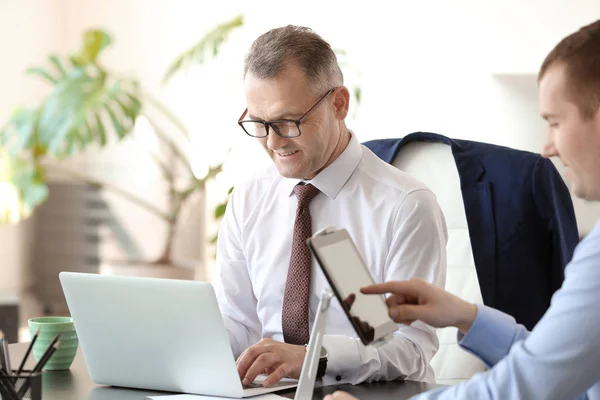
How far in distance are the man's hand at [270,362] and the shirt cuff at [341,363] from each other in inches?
2.3

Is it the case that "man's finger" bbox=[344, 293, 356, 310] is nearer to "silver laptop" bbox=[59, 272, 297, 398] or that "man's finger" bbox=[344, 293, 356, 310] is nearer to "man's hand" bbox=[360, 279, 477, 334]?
"man's hand" bbox=[360, 279, 477, 334]

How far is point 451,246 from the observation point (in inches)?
97.3

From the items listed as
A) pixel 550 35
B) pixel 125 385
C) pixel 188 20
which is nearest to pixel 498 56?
pixel 550 35

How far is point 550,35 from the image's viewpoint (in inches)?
158

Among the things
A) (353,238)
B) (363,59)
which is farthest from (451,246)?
(363,59)

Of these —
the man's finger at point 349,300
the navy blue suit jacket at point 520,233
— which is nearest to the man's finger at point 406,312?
the man's finger at point 349,300

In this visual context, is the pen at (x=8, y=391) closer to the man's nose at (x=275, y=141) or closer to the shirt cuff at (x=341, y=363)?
the shirt cuff at (x=341, y=363)

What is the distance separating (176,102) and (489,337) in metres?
4.87

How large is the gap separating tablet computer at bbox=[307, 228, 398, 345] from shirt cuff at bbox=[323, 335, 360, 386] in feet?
1.16

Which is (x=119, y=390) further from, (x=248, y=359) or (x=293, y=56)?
(x=293, y=56)

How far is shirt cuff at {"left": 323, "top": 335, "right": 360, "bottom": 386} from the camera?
1.79m

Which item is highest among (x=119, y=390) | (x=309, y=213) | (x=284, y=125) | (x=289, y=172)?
(x=284, y=125)

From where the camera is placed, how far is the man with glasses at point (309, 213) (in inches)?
80.4

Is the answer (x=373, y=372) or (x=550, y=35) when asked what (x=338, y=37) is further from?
(x=373, y=372)
